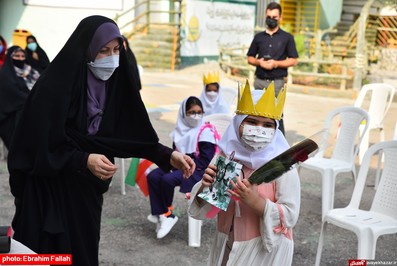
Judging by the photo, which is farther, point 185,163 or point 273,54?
point 273,54

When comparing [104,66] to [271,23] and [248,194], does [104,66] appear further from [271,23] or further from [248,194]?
[271,23]

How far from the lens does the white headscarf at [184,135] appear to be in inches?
189

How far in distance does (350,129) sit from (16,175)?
3712mm

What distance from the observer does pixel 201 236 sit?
4773mm

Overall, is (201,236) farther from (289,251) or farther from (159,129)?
(159,129)

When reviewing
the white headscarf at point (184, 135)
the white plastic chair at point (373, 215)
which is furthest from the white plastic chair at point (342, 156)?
the white headscarf at point (184, 135)

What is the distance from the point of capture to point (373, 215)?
12.8 feet

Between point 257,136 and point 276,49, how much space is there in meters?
4.15

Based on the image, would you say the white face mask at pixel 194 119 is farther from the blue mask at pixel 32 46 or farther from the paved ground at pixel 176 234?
the blue mask at pixel 32 46

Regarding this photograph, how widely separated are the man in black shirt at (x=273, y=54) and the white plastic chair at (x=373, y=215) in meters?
2.63

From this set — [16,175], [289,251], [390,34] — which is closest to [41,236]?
[16,175]

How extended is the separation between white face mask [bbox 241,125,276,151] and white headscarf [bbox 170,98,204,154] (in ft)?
6.91

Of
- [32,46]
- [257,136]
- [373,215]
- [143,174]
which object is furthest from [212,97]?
[257,136]

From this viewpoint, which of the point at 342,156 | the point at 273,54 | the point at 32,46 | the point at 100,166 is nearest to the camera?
the point at 100,166
